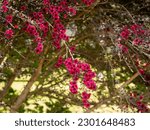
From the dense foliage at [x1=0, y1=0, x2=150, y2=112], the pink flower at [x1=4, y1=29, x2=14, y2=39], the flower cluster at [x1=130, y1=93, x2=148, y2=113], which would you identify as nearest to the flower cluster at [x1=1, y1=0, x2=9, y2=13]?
the dense foliage at [x1=0, y1=0, x2=150, y2=112]

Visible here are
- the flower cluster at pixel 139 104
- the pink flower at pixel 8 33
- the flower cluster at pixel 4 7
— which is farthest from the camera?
the flower cluster at pixel 139 104

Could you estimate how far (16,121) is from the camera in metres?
3.70

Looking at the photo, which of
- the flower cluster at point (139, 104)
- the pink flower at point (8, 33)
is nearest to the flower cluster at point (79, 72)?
the pink flower at point (8, 33)

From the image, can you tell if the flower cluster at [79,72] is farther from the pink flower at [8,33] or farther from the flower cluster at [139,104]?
the flower cluster at [139,104]

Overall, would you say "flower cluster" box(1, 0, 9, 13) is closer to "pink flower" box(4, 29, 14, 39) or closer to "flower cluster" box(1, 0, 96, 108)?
"flower cluster" box(1, 0, 96, 108)

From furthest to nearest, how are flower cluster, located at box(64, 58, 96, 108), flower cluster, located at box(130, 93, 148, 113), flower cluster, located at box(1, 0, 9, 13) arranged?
flower cluster, located at box(130, 93, 148, 113), flower cluster, located at box(1, 0, 9, 13), flower cluster, located at box(64, 58, 96, 108)

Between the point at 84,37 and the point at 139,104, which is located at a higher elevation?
the point at 84,37

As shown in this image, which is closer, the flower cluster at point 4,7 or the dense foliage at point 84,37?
the flower cluster at point 4,7

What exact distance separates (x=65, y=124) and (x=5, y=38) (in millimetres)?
901

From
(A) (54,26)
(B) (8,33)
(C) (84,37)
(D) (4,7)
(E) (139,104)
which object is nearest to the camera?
(D) (4,7)

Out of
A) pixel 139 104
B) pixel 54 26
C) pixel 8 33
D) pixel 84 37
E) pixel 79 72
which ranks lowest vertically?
pixel 139 104

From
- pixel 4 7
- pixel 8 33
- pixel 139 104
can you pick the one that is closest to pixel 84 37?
pixel 139 104

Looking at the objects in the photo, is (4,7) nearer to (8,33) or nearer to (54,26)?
(8,33)

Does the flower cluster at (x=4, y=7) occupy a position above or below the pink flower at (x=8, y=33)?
above
